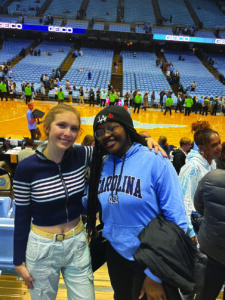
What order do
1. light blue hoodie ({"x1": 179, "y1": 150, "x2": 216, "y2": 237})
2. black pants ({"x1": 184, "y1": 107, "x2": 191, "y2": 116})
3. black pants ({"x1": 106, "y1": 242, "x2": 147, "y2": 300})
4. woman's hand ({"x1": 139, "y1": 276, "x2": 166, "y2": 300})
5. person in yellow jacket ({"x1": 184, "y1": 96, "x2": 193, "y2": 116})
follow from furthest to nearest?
black pants ({"x1": 184, "y1": 107, "x2": 191, "y2": 116})
person in yellow jacket ({"x1": 184, "y1": 96, "x2": 193, "y2": 116})
light blue hoodie ({"x1": 179, "y1": 150, "x2": 216, "y2": 237})
black pants ({"x1": 106, "y1": 242, "x2": 147, "y2": 300})
woman's hand ({"x1": 139, "y1": 276, "x2": 166, "y2": 300})

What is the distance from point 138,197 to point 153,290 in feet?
1.63

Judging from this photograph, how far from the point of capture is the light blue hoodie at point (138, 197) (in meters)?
1.37

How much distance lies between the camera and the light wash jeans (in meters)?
1.60

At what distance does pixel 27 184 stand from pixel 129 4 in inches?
1360

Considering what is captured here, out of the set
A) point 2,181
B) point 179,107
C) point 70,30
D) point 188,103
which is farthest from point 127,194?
point 70,30

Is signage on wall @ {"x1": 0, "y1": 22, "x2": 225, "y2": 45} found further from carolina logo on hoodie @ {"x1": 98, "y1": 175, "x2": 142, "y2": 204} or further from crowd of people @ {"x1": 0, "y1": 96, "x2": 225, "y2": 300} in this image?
carolina logo on hoodie @ {"x1": 98, "y1": 175, "x2": 142, "y2": 204}

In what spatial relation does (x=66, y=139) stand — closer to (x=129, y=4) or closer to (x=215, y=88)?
(x=215, y=88)

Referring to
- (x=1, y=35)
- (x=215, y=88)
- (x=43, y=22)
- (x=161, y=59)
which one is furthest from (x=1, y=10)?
(x=215, y=88)

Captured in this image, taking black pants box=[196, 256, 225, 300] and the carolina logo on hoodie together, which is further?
black pants box=[196, 256, 225, 300]

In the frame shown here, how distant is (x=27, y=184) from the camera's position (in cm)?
156

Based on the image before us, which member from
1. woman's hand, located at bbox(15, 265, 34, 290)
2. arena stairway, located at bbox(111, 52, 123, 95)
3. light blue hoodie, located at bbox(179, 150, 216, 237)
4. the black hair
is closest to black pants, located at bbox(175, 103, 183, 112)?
arena stairway, located at bbox(111, 52, 123, 95)

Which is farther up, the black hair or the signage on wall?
the signage on wall

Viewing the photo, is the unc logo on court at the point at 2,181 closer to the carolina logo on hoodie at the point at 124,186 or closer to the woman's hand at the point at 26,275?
the woman's hand at the point at 26,275

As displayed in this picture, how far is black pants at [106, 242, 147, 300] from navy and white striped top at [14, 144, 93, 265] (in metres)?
0.38
